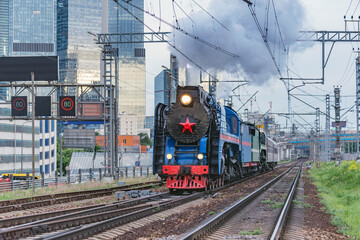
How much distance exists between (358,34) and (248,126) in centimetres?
857

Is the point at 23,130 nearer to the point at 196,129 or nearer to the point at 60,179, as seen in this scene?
the point at 60,179

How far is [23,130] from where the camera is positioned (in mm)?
74938

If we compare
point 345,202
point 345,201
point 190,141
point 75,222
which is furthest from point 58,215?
point 345,201

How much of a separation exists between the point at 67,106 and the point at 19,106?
135 inches

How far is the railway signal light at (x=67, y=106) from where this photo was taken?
111 ft

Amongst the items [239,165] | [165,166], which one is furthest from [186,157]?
[239,165]

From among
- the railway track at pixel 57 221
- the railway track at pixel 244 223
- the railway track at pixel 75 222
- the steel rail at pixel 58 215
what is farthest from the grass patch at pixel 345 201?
the steel rail at pixel 58 215

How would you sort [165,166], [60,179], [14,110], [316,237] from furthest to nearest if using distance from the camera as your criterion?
[14,110] → [60,179] → [165,166] → [316,237]

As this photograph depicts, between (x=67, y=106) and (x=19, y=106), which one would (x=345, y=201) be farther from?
(x=19, y=106)

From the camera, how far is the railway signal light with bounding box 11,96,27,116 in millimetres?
33281

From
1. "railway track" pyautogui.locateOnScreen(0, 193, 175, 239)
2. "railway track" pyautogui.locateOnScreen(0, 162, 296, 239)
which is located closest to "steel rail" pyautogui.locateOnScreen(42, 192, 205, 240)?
"railway track" pyautogui.locateOnScreen(0, 162, 296, 239)

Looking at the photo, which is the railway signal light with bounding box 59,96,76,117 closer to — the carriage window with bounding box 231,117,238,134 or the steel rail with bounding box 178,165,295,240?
the carriage window with bounding box 231,117,238,134

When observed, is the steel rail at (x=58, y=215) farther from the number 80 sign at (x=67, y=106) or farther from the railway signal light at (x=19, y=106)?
the railway signal light at (x=19, y=106)

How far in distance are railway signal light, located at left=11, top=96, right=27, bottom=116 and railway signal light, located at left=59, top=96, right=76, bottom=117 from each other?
2.63 m
